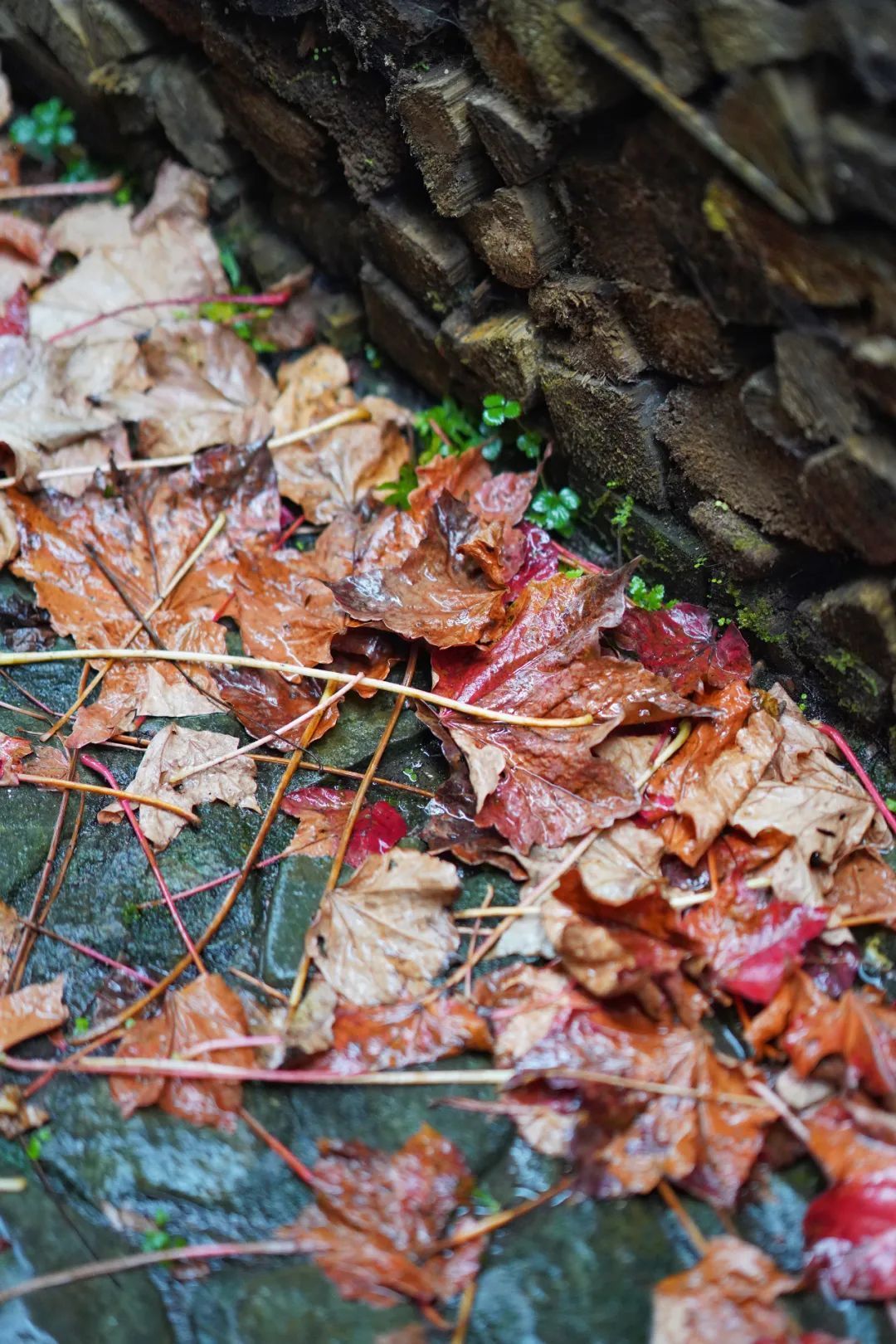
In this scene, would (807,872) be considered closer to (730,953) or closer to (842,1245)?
(730,953)

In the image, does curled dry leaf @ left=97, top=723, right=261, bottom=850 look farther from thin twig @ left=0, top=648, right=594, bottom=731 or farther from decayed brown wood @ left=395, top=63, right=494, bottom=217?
decayed brown wood @ left=395, top=63, right=494, bottom=217

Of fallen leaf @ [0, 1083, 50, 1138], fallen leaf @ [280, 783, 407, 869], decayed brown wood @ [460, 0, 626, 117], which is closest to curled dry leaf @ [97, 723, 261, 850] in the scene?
fallen leaf @ [280, 783, 407, 869]

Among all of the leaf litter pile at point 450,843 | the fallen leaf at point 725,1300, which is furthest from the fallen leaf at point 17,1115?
the fallen leaf at point 725,1300

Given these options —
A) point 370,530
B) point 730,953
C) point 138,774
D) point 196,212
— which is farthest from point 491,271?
point 730,953

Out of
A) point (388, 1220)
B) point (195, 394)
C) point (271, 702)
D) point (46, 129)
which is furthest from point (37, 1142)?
point (46, 129)

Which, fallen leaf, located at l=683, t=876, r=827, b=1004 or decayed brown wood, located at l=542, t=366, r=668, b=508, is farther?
decayed brown wood, located at l=542, t=366, r=668, b=508

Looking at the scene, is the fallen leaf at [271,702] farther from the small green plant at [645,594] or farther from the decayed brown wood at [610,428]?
the decayed brown wood at [610,428]
